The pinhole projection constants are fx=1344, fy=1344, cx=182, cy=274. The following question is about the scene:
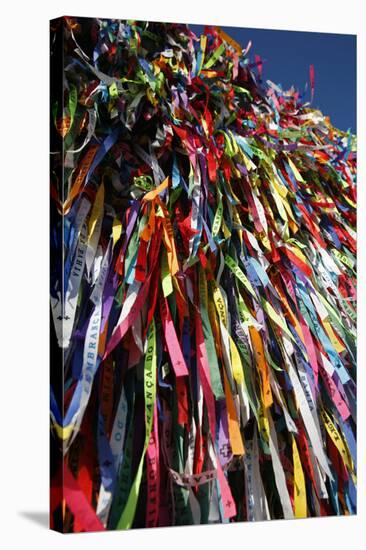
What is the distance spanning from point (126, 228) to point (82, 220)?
0.50 ft

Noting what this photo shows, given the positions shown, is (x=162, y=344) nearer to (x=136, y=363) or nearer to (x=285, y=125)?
(x=136, y=363)

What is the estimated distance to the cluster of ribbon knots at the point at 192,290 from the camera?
429 centimetres

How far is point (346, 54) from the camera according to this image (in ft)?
16.0

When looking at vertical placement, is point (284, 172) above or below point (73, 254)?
above

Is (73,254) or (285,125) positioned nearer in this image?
(73,254)

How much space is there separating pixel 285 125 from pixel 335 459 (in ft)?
3.88

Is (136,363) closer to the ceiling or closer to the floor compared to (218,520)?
closer to the ceiling

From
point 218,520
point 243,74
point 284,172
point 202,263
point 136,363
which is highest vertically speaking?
point 243,74

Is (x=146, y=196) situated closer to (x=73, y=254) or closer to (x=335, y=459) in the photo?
(x=73, y=254)

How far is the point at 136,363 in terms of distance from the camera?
4.35 metres

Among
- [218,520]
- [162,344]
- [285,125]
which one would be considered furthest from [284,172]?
[218,520]

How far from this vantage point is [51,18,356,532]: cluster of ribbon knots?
4.29 metres

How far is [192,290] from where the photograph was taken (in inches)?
175

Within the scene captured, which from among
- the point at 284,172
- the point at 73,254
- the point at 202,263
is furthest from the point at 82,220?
the point at 284,172
